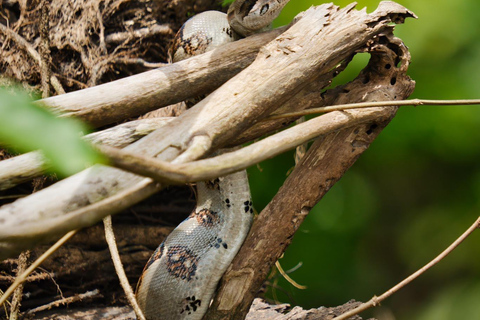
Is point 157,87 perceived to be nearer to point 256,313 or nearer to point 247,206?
point 247,206

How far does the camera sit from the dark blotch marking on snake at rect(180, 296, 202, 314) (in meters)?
1.48

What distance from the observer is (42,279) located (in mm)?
1788

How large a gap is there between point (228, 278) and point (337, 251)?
1.23 meters

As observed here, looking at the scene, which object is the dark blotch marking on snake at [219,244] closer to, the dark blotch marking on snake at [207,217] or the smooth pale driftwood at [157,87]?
the dark blotch marking on snake at [207,217]

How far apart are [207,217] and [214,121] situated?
61cm

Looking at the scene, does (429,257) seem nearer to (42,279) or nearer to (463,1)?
(463,1)

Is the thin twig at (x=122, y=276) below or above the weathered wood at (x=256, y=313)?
above

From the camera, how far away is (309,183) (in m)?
1.39

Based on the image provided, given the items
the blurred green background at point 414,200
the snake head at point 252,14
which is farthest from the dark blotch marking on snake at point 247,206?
the blurred green background at point 414,200

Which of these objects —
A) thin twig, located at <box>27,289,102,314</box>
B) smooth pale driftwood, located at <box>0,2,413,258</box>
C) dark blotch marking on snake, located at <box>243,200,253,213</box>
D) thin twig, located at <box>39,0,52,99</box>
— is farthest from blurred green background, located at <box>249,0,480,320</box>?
thin twig, located at <box>39,0,52,99</box>

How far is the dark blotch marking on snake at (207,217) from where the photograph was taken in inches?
62.7

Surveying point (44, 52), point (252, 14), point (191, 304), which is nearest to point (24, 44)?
point (44, 52)

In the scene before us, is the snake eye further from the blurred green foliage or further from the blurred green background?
the blurred green foliage

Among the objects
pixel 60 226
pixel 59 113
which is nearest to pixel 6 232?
pixel 60 226
